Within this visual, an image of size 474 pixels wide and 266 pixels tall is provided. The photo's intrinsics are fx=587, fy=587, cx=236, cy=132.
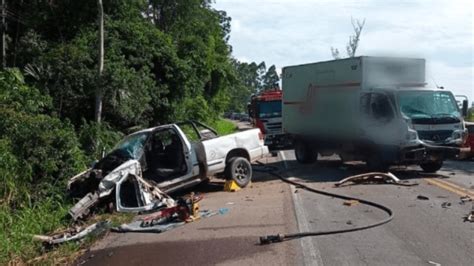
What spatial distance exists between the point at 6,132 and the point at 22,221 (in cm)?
317

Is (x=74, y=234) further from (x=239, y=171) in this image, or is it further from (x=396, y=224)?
(x=239, y=171)

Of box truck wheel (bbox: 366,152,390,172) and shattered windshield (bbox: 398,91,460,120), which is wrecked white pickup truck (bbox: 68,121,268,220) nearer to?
box truck wheel (bbox: 366,152,390,172)

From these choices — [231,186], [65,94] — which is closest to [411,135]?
[231,186]

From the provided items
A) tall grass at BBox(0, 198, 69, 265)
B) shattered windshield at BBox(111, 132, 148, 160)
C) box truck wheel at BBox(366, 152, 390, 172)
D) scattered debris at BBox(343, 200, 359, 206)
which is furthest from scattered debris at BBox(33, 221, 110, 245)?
box truck wheel at BBox(366, 152, 390, 172)

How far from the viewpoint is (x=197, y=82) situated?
29.1 m

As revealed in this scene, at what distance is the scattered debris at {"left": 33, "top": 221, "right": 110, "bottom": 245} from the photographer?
916 centimetres

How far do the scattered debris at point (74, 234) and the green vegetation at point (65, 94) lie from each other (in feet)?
0.66

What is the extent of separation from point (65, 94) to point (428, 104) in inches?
472

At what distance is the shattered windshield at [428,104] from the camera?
1562 centimetres

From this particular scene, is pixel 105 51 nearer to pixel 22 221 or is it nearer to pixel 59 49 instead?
pixel 59 49

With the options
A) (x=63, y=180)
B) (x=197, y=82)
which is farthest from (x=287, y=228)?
(x=197, y=82)

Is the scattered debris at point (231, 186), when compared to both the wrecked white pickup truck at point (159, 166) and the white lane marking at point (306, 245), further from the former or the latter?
the white lane marking at point (306, 245)

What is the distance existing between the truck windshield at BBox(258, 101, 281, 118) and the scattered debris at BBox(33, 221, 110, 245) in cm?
1945

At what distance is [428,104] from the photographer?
15867 millimetres
